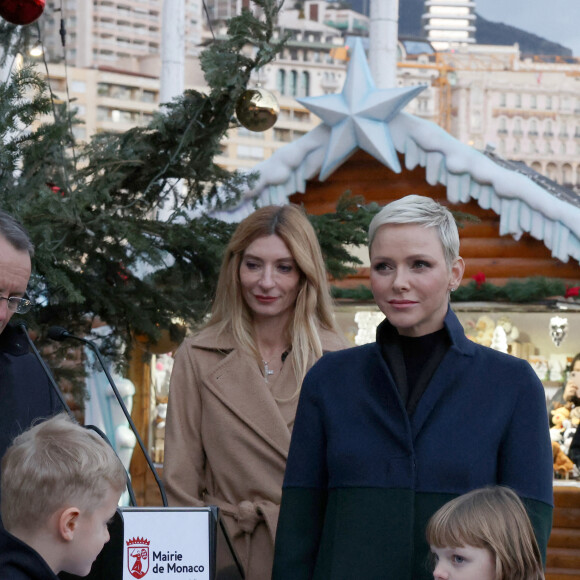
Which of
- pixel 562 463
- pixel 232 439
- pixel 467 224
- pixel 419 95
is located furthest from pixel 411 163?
pixel 419 95

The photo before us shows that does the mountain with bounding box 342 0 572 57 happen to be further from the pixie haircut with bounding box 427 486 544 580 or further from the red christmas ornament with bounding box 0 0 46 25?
the pixie haircut with bounding box 427 486 544 580

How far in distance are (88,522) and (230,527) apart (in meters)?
0.86

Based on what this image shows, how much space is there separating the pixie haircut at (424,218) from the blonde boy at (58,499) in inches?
27.7

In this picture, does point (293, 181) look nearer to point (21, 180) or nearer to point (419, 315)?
point (21, 180)

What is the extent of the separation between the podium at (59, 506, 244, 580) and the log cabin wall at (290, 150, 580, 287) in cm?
564

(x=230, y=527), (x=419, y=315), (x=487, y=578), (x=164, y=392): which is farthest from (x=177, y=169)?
(x=164, y=392)

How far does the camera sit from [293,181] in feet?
26.0

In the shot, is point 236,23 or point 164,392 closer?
point 236,23

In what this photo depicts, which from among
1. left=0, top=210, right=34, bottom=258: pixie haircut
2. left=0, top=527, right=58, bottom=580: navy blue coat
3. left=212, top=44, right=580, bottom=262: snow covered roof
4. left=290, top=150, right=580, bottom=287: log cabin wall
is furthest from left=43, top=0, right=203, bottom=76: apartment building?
left=0, top=527, right=58, bottom=580: navy blue coat

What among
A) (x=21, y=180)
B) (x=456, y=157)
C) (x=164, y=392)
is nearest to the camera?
(x=21, y=180)

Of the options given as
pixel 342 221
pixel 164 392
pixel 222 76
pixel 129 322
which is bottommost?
pixel 164 392

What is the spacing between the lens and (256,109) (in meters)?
4.42

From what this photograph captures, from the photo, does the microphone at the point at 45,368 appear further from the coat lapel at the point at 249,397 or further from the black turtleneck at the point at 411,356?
the black turtleneck at the point at 411,356

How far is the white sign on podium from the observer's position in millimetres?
2283
